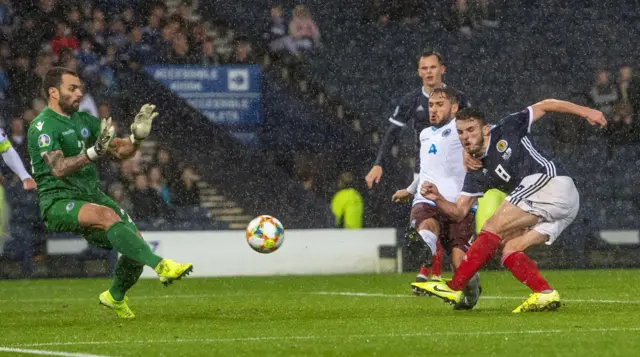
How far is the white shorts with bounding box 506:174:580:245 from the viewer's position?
29.9 feet

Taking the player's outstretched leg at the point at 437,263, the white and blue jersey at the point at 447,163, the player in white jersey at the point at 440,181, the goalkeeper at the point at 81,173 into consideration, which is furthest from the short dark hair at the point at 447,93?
the goalkeeper at the point at 81,173

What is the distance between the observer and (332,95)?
21812 millimetres

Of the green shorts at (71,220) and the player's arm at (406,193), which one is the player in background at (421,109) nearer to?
the player's arm at (406,193)

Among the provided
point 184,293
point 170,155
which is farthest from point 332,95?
point 184,293

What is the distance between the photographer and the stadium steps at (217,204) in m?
19.8

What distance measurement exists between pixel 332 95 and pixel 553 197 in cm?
1287

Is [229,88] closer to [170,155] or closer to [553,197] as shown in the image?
[170,155]

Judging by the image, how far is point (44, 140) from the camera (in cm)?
873

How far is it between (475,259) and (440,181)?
A: 2.59 m

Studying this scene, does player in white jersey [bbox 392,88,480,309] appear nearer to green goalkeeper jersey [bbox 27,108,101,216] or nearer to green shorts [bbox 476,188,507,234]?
green goalkeeper jersey [bbox 27,108,101,216]

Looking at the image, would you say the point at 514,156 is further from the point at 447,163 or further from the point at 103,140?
the point at 103,140

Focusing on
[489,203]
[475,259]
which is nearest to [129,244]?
[475,259]

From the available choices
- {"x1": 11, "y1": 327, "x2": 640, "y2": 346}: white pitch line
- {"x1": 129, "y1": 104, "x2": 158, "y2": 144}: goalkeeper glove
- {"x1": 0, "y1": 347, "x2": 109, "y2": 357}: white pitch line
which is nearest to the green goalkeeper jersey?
{"x1": 129, "y1": 104, "x2": 158, "y2": 144}: goalkeeper glove

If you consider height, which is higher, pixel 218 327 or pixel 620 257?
pixel 218 327
